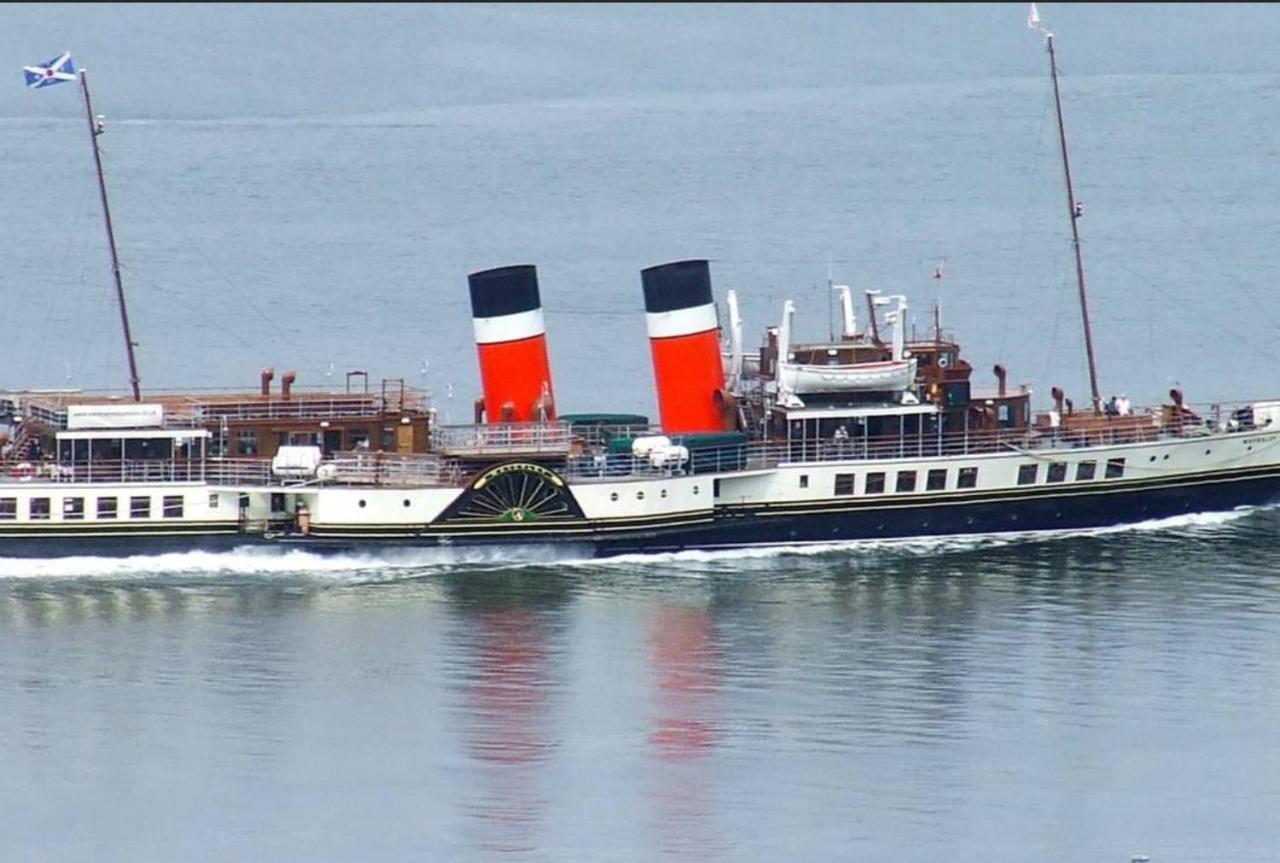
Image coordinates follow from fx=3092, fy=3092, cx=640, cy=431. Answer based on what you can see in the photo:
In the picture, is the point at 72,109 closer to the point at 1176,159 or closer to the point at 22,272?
the point at 22,272

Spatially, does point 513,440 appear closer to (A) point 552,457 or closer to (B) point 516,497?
(A) point 552,457

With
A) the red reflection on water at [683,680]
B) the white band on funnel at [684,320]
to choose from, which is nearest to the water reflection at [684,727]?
the red reflection on water at [683,680]

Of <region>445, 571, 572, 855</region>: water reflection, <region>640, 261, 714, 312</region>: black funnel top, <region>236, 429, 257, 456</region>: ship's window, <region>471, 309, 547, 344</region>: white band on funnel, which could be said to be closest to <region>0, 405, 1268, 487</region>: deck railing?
<region>236, 429, 257, 456</region>: ship's window

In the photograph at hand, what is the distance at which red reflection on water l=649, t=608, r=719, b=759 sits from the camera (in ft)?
175

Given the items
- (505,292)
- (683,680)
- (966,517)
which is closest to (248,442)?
(505,292)

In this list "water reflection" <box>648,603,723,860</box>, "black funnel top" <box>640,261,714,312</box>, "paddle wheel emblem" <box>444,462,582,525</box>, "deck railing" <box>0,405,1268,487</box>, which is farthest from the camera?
"black funnel top" <box>640,261,714,312</box>

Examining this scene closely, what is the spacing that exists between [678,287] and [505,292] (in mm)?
3846

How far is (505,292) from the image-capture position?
6744cm

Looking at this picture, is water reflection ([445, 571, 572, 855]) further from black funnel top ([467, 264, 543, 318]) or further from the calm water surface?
black funnel top ([467, 264, 543, 318])

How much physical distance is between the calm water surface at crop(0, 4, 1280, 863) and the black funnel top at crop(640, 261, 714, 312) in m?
5.92

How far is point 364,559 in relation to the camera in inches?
2574

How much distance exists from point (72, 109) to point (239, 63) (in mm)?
22707

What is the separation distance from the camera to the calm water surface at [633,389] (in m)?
50.5

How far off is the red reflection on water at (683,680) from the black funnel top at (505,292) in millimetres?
8812
